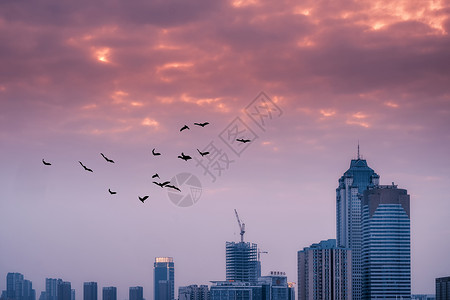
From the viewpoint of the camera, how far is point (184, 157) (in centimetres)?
6038

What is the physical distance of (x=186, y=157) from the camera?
198 feet

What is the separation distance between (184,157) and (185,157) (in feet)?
0.24

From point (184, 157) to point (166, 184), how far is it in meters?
2.14

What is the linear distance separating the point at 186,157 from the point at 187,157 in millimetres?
64

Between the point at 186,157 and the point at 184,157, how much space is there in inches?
6.4

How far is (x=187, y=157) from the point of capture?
198ft

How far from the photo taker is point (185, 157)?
60.3m

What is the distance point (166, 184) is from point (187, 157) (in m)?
2.27

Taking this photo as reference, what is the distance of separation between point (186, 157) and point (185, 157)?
0.09 metres

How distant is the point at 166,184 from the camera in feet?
199

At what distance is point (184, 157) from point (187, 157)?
0.72 ft
